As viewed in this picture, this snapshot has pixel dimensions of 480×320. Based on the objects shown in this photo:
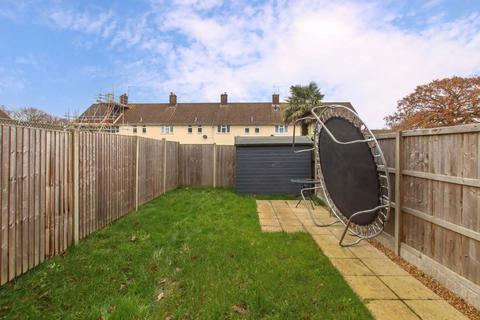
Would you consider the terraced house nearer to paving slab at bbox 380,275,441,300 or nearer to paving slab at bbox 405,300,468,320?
paving slab at bbox 380,275,441,300

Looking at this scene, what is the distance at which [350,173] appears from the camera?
3949mm

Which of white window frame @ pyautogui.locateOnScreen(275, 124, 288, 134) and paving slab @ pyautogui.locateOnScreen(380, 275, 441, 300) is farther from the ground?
white window frame @ pyautogui.locateOnScreen(275, 124, 288, 134)

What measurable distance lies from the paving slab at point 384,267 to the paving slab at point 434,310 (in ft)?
2.08

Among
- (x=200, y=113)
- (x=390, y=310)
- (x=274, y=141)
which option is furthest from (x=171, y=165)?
(x=200, y=113)

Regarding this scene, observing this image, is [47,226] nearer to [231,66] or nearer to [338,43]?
[338,43]

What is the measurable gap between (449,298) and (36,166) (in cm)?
446

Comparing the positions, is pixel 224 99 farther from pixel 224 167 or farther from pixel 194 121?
pixel 224 167

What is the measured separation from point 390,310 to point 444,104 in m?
22.1

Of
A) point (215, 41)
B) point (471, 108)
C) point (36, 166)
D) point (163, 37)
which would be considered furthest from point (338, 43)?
point (471, 108)

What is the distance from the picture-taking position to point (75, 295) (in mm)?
2527

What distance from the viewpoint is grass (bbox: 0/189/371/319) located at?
228 cm

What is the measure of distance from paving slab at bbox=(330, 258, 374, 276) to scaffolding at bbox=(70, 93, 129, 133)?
25622mm

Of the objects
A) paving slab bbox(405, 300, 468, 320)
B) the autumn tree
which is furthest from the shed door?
the autumn tree

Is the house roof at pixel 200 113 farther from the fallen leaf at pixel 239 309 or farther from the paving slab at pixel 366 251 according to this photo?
the fallen leaf at pixel 239 309
